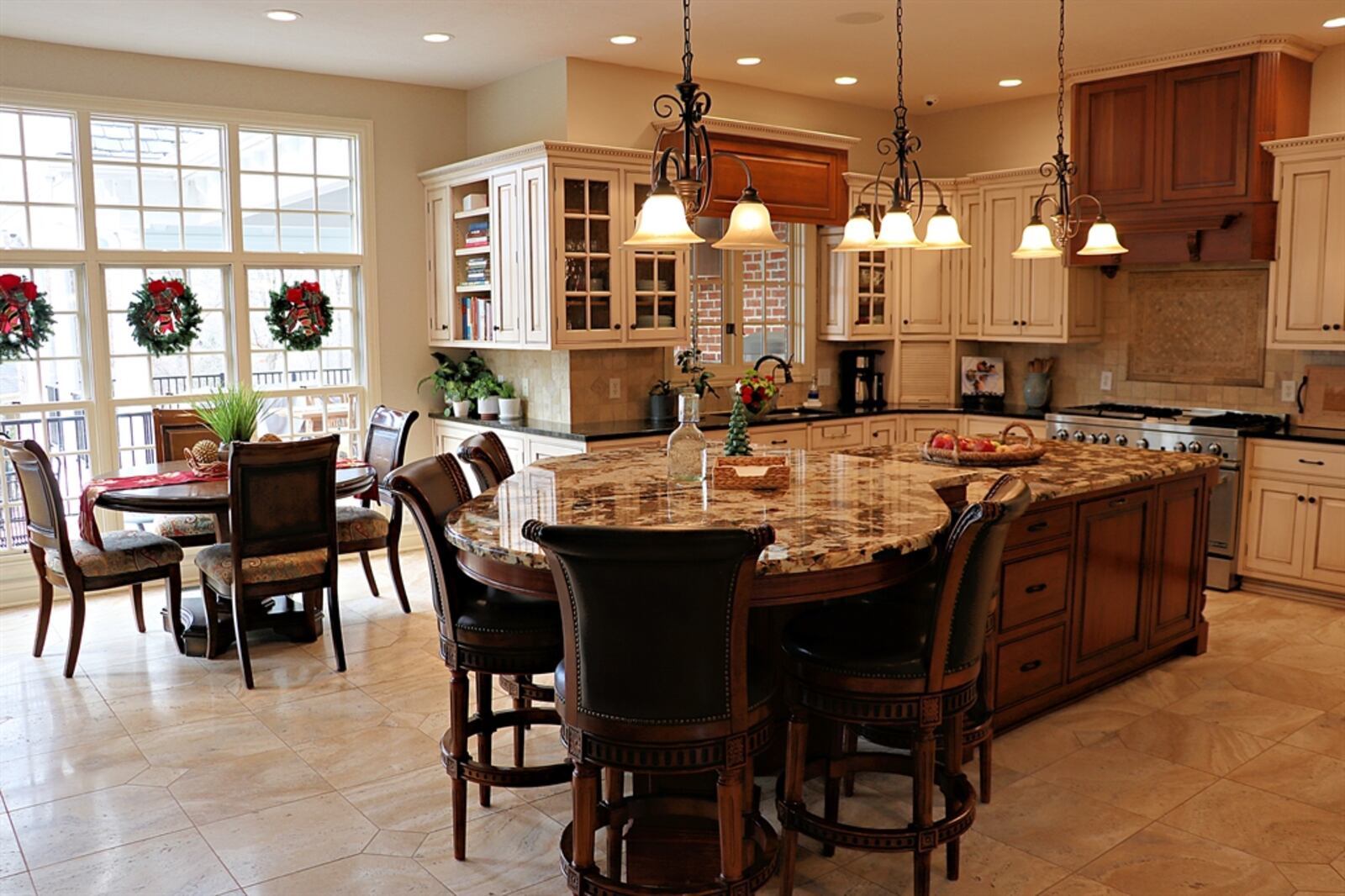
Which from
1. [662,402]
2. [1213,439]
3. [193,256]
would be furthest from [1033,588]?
[193,256]

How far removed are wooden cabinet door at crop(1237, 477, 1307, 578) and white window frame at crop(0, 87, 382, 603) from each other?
16.4 feet

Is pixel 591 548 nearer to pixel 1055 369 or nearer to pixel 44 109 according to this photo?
pixel 44 109

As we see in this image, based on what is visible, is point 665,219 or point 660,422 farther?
point 660,422

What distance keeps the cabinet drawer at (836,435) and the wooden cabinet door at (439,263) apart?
229cm

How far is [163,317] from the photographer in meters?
6.00

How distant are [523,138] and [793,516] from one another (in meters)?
4.14

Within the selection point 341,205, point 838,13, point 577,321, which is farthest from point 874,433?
point 341,205

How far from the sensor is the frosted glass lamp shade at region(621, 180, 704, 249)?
3.09 metres

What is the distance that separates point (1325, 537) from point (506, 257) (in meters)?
4.50

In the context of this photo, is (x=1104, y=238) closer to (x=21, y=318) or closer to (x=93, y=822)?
(x=93, y=822)

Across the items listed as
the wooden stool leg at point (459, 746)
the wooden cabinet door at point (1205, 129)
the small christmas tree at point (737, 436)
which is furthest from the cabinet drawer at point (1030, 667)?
the wooden cabinet door at point (1205, 129)

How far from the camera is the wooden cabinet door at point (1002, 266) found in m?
7.08

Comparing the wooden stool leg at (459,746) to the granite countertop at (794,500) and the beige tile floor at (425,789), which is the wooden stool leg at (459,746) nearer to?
the beige tile floor at (425,789)

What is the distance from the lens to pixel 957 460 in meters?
4.23
